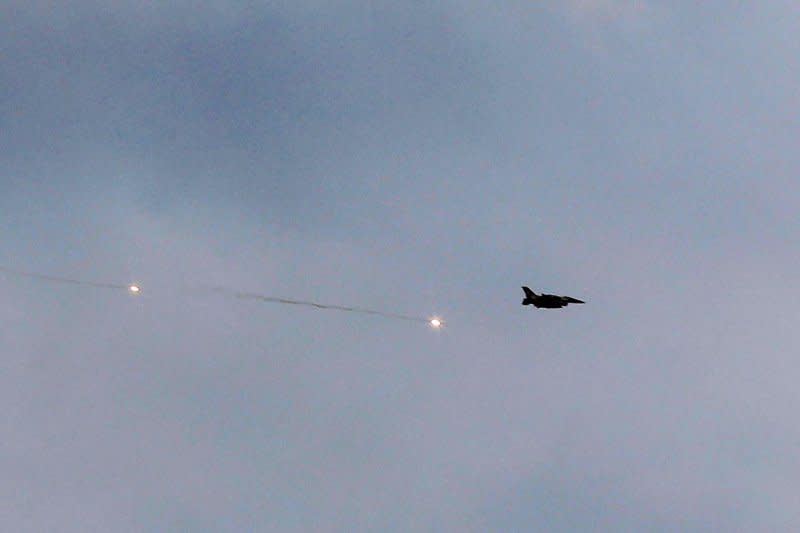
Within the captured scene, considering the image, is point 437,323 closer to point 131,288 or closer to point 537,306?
point 537,306

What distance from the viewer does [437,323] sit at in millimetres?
100438

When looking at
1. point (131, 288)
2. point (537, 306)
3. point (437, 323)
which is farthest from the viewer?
point (537, 306)

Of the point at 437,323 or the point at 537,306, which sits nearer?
the point at 437,323

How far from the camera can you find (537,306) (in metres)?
126

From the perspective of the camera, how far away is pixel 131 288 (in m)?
112

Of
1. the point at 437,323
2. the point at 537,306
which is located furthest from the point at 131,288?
the point at 537,306

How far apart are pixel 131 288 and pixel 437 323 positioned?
242ft

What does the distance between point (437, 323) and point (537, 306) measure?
38723 millimetres

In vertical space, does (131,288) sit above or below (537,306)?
below

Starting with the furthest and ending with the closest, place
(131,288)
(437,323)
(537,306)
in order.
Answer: (537,306)
(131,288)
(437,323)

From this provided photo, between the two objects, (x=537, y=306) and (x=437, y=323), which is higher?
(x=537, y=306)
